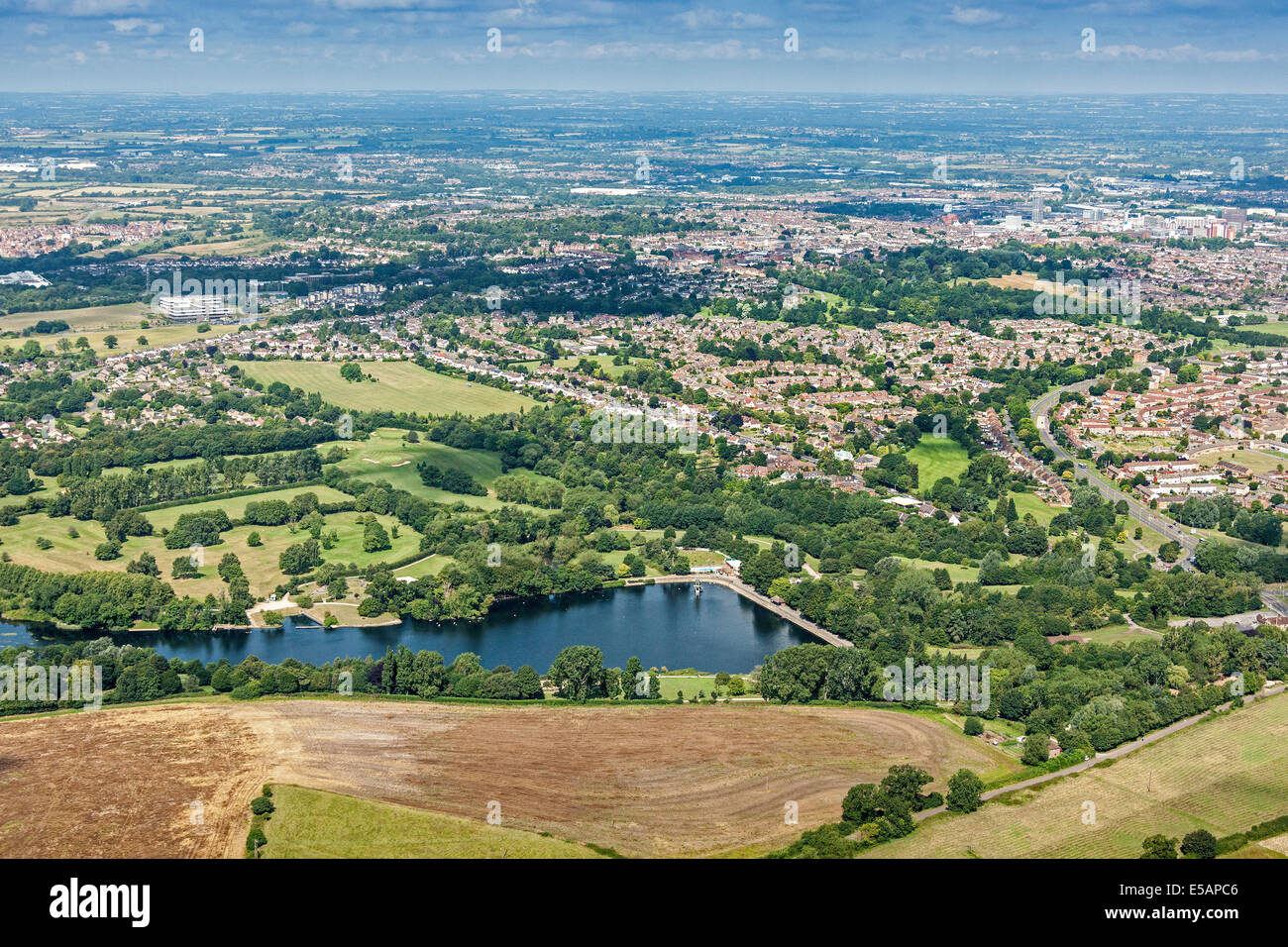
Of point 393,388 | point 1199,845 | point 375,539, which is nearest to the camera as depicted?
point 1199,845

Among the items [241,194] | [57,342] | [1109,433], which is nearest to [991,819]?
[1109,433]

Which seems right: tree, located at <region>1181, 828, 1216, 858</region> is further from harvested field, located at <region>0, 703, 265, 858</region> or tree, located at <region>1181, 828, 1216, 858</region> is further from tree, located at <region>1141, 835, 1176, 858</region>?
harvested field, located at <region>0, 703, 265, 858</region>

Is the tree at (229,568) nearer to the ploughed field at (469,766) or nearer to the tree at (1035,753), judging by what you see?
the ploughed field at (469,766)

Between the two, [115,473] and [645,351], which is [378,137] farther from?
[115,473]

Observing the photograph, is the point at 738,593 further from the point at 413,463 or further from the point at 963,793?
the point at 413,463

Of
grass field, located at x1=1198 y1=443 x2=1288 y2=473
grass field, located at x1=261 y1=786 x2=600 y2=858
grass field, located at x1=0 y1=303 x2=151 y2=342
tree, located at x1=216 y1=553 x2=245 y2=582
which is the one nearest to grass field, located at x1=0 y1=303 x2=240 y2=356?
grass field, located at x1=0 y1=303 x2=151 y2=342

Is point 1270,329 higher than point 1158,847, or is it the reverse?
point 1270,329

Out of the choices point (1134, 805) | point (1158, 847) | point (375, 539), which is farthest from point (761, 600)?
point (1158, 847)
